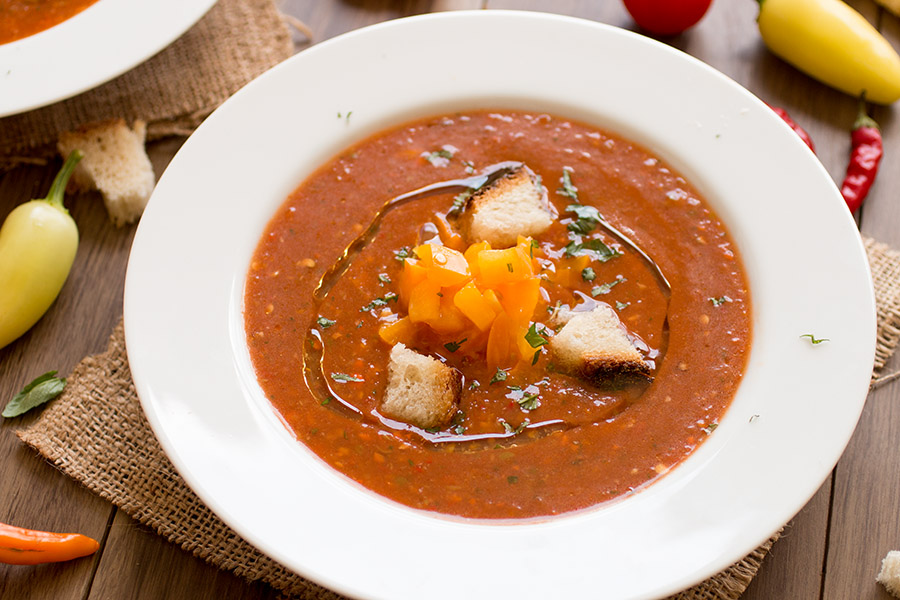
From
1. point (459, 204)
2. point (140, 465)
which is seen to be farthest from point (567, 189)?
point (140, 465)

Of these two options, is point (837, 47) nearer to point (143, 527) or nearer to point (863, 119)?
point (863, 119)

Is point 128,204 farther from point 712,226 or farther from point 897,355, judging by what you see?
point 897,355

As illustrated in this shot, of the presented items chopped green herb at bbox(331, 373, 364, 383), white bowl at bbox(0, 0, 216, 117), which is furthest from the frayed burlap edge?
white bowl at bbox(0, 0, 216, 117)

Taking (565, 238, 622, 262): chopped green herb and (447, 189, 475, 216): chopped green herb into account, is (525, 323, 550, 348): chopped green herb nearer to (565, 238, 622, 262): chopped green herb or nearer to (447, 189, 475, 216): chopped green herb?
(565, 238, 622, 262): chopped green herb

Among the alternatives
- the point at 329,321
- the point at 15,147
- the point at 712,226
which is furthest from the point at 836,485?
the point at 15,147

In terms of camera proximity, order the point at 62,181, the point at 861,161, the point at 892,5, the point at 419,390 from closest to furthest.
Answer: the point at 419,390 < the point at 62,181 < the point at 861,161 < the point at 892,5
